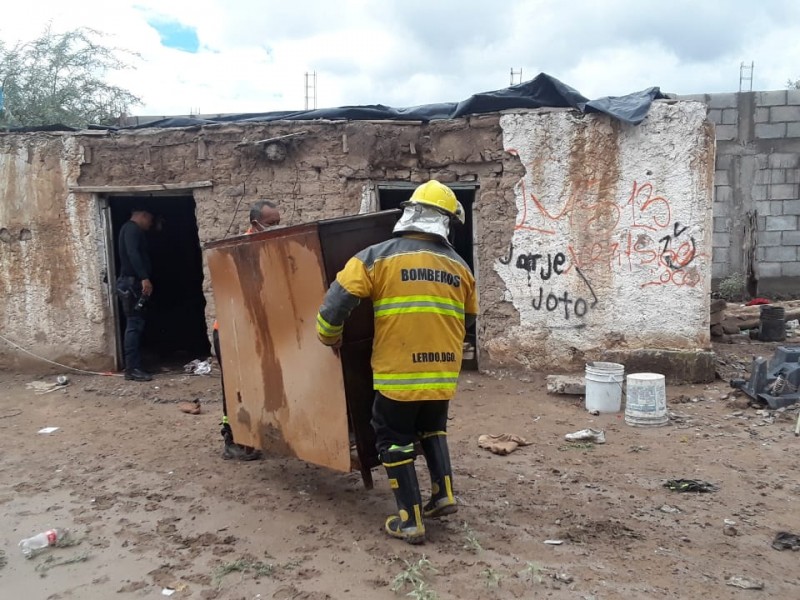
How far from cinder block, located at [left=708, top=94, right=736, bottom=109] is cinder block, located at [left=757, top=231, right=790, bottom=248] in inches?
88.0

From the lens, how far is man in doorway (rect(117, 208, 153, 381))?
688 centimetres

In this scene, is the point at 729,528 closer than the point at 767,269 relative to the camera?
Yes

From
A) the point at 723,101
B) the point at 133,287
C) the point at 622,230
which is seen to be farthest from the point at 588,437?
the point at 723,101

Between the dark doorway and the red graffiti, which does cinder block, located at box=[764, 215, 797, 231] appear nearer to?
the red graffiti

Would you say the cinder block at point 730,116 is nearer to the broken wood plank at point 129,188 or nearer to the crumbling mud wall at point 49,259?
the broken wood plank at point 129,188

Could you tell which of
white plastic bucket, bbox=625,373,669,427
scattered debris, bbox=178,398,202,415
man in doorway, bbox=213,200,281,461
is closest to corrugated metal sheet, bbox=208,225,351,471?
man in doorway, bbox=213,200,281,461

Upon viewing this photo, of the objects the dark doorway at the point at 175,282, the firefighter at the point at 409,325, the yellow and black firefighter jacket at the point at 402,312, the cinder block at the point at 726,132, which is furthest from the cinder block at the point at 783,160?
the yellow and black firefighter jacket at the point at 402,312

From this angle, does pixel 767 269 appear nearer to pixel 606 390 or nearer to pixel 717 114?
pixel 717 114

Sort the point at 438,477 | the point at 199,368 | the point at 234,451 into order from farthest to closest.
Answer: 1. the point at 199,368
2. the point at 234,451
3. the point at 438,477

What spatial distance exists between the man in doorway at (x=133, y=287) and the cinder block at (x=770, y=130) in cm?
985

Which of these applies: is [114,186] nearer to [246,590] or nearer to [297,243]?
[297,243]

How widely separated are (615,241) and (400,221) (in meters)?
3.74

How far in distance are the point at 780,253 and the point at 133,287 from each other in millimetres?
10239

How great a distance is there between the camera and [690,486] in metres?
3.87
